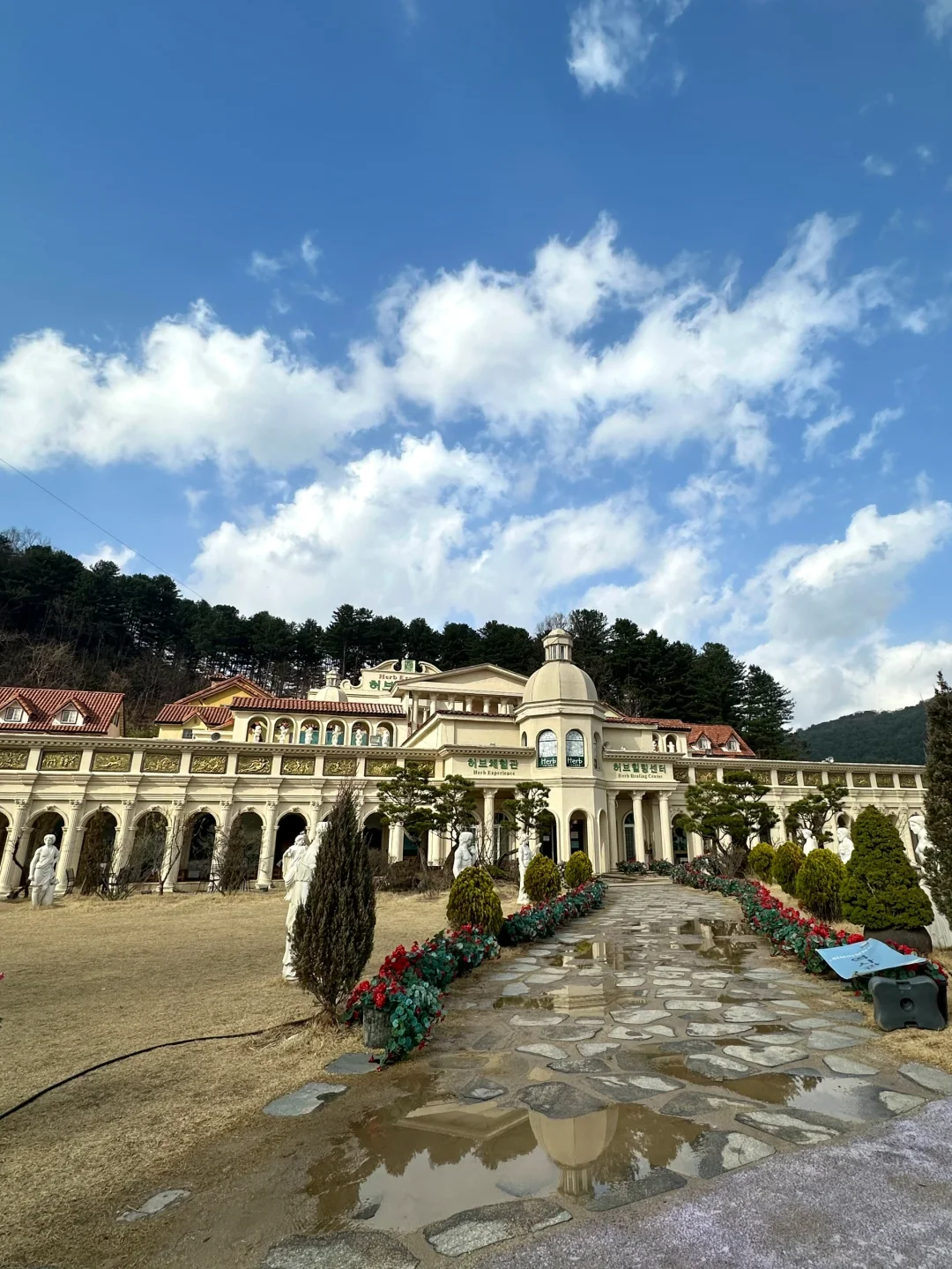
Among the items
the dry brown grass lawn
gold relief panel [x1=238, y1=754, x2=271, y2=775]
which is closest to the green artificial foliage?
the dry brown grass lawn

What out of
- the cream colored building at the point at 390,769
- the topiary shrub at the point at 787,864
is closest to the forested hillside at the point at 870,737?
the cream colored building at the point at 390,769

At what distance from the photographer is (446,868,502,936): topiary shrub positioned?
1085cm

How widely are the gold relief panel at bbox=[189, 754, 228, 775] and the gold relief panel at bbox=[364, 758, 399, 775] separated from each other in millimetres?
6062

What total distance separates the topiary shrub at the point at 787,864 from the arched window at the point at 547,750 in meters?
12.1

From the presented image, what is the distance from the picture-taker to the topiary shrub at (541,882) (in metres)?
16.1

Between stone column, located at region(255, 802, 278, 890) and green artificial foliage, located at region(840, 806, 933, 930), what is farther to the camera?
stone column, located at region(255, 802, 278, 890)

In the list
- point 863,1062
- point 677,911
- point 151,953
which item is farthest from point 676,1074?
point 677,911

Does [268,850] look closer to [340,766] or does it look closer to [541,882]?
[340,766]

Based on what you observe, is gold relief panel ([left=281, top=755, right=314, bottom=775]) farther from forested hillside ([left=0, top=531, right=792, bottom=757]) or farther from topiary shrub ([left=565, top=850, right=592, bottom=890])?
forested hillside ([left=0, top=531, right=792, bottom=757])

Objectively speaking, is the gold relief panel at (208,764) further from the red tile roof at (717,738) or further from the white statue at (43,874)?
the red tile roof at (717,738)

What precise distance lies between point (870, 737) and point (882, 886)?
7780 centimetres

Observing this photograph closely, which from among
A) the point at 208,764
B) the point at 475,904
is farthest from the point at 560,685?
the point at 475,904

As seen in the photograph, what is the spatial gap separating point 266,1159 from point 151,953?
912 cm

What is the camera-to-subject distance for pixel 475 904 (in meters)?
10.9
